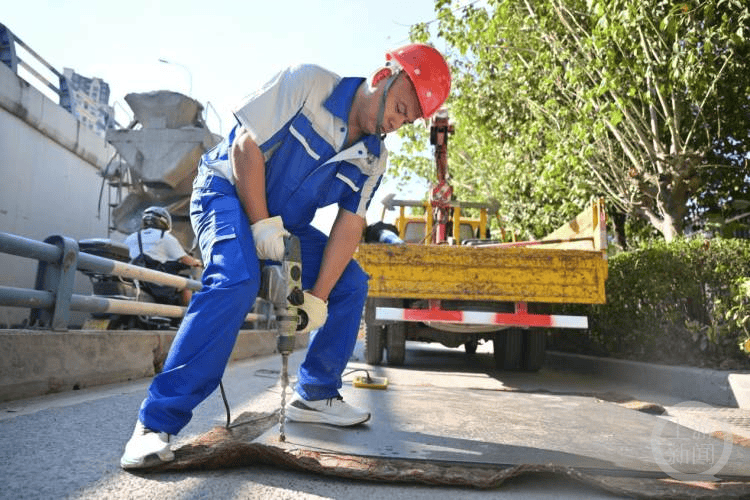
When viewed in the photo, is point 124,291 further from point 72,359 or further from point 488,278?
point 488,278

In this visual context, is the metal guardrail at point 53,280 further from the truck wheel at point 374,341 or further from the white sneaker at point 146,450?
the truck wheel at point 374,341

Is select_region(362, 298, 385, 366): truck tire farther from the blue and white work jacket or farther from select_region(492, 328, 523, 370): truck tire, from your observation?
the blue and white work jacket

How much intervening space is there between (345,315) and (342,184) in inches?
25.2

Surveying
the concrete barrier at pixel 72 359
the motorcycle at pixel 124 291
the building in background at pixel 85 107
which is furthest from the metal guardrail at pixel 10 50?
the concrete barrier at pixel 72 359

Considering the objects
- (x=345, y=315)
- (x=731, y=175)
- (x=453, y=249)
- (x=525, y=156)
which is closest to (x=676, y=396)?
(x=453, y=249)

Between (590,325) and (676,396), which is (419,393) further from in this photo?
(590,325)

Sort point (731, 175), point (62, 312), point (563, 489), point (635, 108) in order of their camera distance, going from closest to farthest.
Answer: point (563, 489)
point (62, 312)
point (635, 108)
point (731, 175)

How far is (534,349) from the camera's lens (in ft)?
23.3

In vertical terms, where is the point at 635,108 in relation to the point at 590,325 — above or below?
above

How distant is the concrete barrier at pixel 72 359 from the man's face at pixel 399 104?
2.31m

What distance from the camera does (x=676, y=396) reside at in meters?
5.62

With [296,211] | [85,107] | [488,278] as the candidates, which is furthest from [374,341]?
[85,107]

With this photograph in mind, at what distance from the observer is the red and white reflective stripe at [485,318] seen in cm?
600

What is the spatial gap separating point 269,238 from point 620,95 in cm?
728
